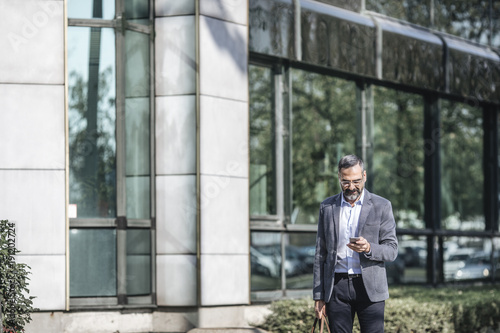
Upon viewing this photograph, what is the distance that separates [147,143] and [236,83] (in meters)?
1.37

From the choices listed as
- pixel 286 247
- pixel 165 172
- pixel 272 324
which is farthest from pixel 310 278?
Result: pixel 165 172

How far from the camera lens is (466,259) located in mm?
17969

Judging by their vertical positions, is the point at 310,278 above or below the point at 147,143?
below

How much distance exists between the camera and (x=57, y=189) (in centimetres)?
1083

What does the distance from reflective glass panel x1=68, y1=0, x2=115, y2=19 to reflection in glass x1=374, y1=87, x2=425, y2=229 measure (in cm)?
550

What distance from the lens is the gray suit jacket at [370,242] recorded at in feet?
22.4

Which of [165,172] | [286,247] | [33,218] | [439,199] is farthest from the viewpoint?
[439,199]

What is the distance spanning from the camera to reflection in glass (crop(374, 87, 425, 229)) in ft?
52.6

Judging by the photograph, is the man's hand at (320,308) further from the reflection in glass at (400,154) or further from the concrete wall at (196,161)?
the reflection in glass at (400,154)

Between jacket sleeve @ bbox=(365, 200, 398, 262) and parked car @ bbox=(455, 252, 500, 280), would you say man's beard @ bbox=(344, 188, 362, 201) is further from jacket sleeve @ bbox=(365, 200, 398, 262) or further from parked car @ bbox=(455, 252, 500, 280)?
parked car @ bbox=(455, 252, 500, 280)

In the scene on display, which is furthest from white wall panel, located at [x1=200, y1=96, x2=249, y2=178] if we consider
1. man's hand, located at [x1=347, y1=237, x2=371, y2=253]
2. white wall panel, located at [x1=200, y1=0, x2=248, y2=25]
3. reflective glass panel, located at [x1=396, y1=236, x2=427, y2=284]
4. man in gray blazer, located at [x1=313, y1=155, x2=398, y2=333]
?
man's hand, located at [x1=347, y1=237, x2=371, y2=253]

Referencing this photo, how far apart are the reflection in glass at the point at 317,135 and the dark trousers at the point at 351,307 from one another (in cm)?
679

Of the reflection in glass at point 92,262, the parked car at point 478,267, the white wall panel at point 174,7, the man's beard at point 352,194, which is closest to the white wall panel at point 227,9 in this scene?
the white wall panel at point 174,7

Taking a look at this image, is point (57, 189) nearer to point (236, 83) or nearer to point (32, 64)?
point (32, 64)
